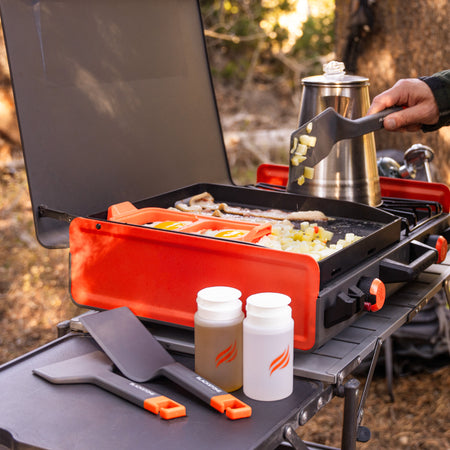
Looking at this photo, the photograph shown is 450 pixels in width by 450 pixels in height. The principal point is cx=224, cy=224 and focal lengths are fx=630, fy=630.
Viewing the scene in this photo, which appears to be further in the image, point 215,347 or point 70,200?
point 70,200

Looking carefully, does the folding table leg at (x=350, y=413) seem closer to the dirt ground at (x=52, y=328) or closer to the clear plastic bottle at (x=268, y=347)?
the clear plastic bottle at (x=268, y=347)

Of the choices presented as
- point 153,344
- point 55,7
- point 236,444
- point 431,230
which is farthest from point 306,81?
point 236,444

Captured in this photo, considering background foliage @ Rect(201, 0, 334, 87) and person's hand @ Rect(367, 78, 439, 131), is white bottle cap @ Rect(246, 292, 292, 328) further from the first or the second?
background foliage @ Rect(201, 0, 334, 87)

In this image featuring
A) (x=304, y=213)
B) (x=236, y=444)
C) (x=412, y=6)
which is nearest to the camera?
(x=236, y=444)

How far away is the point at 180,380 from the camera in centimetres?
127

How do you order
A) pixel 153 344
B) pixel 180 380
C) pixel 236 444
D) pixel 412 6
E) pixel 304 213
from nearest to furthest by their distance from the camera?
pixel 236 444, pixel 180 380, pixel 153 344, pixel 304 213, pixel 412 6

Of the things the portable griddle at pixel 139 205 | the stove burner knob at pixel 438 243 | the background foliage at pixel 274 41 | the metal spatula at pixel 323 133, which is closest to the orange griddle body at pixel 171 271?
the portable griddle at pixel 139 205

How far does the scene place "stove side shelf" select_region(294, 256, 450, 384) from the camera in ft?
4.32

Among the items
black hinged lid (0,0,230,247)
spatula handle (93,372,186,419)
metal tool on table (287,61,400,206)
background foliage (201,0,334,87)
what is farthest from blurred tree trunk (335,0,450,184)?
background foliage (201,0,334,87)

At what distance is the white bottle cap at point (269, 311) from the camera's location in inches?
47.3

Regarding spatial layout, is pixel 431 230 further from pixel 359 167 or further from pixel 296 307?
pixel 296 307

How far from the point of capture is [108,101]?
2.03m

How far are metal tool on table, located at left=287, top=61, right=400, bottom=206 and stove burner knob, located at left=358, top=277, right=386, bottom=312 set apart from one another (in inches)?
18.8

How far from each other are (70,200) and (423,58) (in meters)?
2.00
